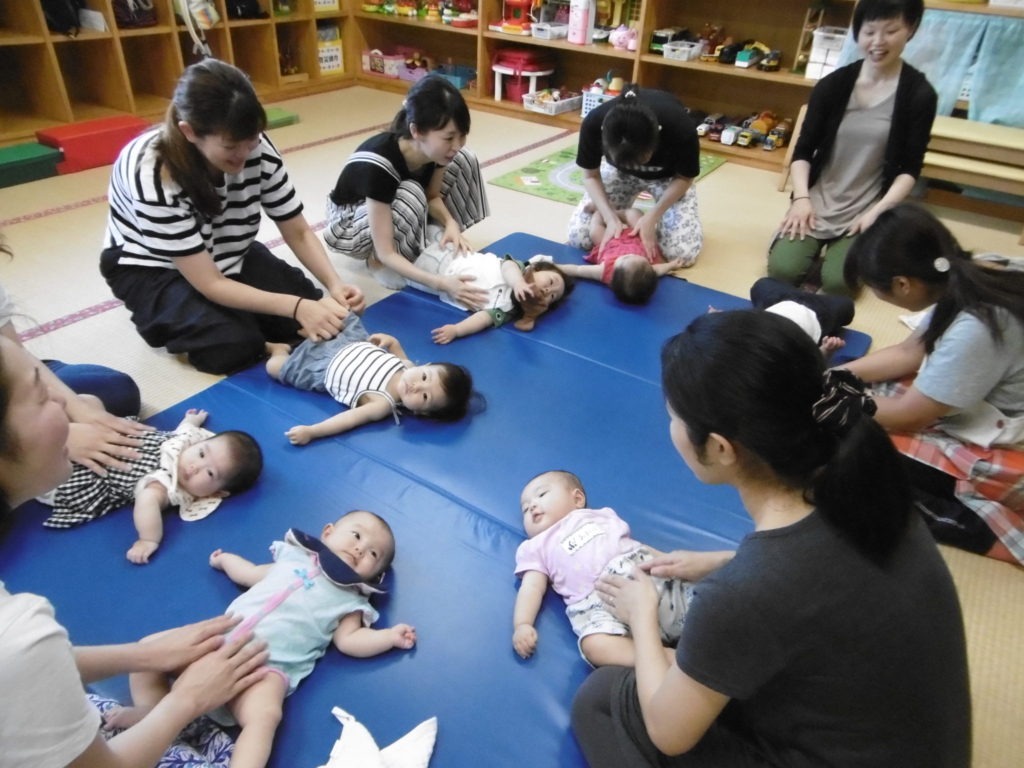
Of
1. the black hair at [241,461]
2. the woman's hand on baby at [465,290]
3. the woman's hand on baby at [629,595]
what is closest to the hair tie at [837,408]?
the woman's hand on baby at [629,595]

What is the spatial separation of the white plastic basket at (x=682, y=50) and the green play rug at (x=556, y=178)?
2.08 ft

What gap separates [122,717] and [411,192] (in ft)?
6.49

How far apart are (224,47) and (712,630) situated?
5.34 metres

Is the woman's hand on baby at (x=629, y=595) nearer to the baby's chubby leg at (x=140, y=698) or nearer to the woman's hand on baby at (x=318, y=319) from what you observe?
the baby's chubby leg at (x=140, y=698)

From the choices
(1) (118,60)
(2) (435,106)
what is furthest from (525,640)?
(1) (118,60)

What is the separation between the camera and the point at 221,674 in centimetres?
115

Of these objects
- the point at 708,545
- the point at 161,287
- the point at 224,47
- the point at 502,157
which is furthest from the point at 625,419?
the point at 224,47

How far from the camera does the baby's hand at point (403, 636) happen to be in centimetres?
135

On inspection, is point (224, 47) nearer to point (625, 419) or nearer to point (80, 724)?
point (625, 419)

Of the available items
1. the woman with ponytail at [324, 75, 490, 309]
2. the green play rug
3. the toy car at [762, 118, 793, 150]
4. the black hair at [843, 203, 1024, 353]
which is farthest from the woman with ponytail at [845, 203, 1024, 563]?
the toy car at [762, 118, 793, 150]

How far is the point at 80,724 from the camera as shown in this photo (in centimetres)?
76

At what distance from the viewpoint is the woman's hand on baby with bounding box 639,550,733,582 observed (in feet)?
4.33

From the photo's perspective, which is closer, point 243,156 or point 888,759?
point 888,759

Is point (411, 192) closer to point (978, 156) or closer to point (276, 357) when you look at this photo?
point (276, 357)
